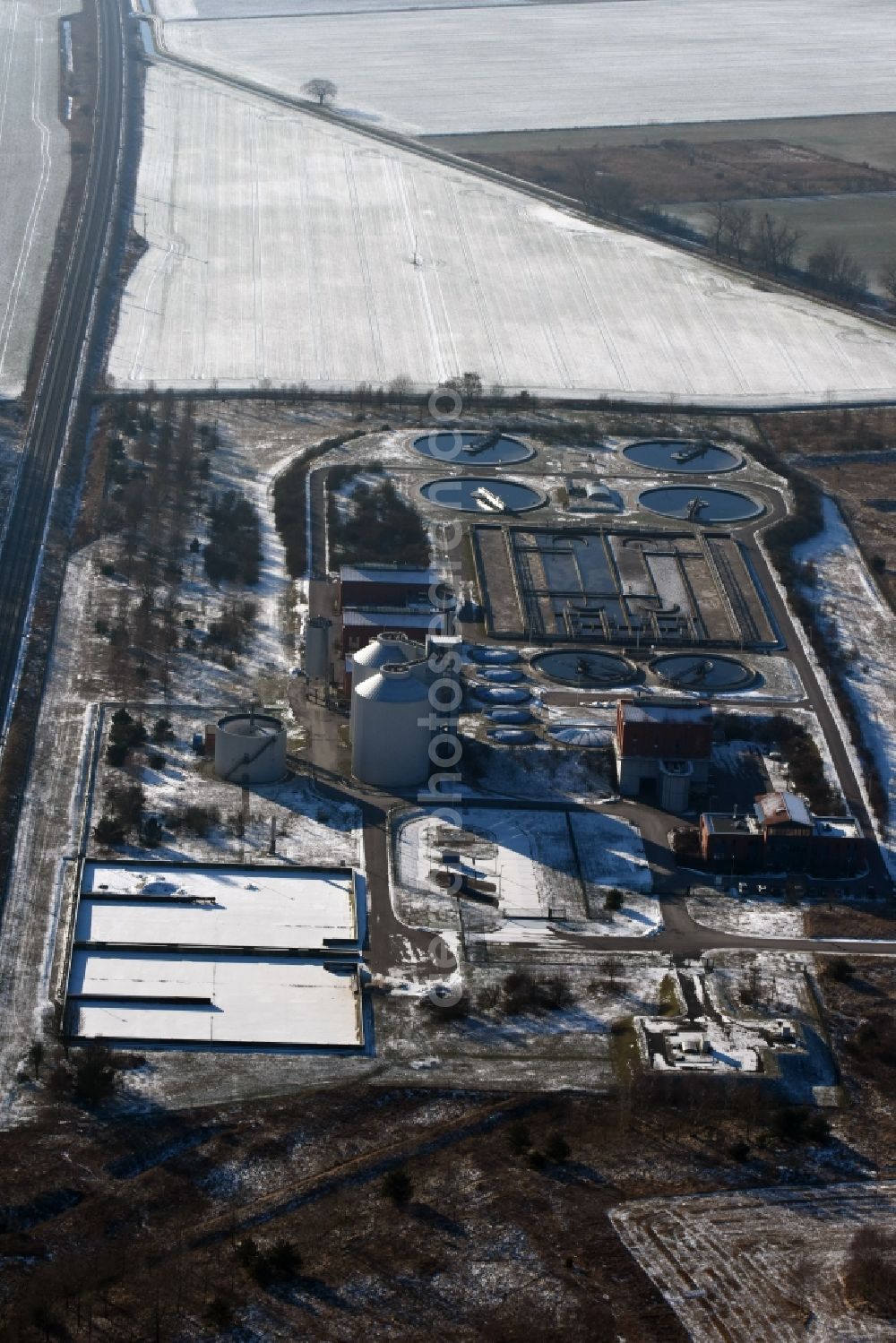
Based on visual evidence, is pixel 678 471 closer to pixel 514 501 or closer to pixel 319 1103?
pixel 514 501

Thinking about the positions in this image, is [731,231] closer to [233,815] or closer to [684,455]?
[684,455]

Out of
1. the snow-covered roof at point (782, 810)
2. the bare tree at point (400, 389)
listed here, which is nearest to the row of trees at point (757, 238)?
the bare tree at point (400, 389)

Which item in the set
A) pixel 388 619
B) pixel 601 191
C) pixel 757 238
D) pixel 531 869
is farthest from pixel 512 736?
pixel 601 191

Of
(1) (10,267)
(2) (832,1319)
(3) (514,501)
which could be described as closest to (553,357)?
(3) (514,501)

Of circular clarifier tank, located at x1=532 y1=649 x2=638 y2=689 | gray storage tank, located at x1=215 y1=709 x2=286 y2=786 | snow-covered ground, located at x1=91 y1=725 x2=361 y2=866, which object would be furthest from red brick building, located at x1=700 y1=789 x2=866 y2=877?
gray storage tank, located at x1=215 y1=709 x2=286 y2=786

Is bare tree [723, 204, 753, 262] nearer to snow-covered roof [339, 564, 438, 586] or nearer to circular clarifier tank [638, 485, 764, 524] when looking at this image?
circular clarifier tank [638, 485, 764, 524]
